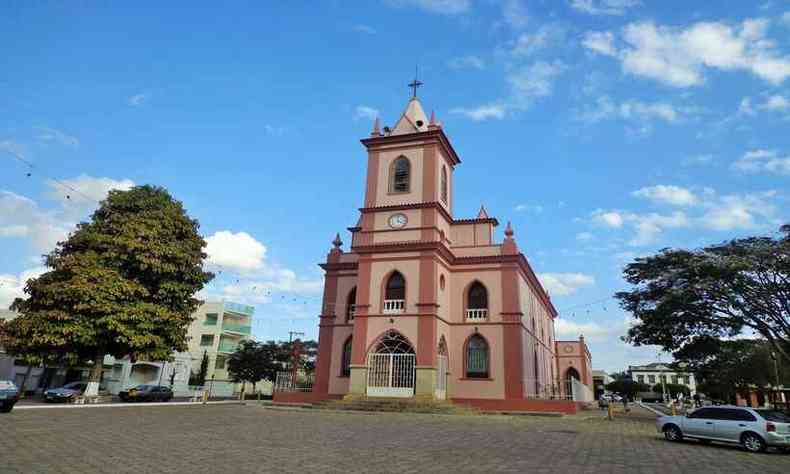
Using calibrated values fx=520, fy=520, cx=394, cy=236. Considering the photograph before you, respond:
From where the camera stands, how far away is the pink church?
24.6 m

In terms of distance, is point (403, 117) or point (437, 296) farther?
point (403, 117)

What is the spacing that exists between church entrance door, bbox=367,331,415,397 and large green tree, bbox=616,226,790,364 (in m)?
12.2

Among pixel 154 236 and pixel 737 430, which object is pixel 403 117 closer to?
pixel 154 236

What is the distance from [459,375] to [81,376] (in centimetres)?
3098

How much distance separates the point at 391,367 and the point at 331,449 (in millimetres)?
13829

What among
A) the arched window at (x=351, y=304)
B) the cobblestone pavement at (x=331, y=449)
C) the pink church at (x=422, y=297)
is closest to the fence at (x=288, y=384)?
the pink church at (x=422, y=297)

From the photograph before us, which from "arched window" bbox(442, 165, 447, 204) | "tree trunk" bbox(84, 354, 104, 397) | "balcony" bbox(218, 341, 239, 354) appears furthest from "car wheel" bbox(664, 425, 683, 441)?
"balcony" bbox(218, 341, 239, 354)

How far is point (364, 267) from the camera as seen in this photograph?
2658 centimetres

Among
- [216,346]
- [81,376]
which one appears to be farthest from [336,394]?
[216,346]

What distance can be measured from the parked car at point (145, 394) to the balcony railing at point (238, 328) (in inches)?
977

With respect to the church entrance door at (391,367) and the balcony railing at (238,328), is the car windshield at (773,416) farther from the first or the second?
the balcony railing at (238,328)

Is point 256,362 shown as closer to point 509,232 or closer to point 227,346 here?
point 227,346

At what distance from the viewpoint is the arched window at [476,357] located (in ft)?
87.1

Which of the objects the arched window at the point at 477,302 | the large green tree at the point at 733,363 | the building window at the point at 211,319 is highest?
the building window at the point at 211,319
